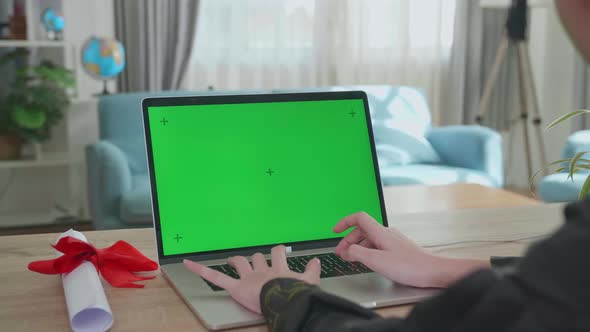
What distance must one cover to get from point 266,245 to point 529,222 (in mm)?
560

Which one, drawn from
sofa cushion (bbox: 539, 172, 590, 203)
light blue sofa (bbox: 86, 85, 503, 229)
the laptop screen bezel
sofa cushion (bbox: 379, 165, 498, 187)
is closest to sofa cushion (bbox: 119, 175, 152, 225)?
light blue sofa (bbox: 86, 85, 503, 229)

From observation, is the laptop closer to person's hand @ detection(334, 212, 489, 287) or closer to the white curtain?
person's hand @ detection(334, 212, 489, 287)

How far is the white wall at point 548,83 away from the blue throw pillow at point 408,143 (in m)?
1.55

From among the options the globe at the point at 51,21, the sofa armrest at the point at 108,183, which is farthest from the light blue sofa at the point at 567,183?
the globe at the point at 51,21

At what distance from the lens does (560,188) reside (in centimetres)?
322

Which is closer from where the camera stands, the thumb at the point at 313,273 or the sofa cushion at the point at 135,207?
the thumb at the point at 313,273

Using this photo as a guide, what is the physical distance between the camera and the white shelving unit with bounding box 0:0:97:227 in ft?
12.6

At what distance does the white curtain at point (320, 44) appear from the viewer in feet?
14.6

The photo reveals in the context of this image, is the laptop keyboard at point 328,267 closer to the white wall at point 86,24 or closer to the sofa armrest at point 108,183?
the sofa armrest at point 108,183

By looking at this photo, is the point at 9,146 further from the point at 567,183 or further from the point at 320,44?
the point at 567,183

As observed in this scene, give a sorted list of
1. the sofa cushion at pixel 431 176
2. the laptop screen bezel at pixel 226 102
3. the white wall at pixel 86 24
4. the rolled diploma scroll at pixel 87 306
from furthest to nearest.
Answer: the white wall at pixel 86 24, the sofa cushion at pixel 431 176, the laptop screen bezel at pixel 226 102, the rolled diploma scroll at pixel 87 306

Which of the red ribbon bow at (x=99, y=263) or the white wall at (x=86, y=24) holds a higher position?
the white wall at (x=86, y=24)

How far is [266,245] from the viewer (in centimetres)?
105

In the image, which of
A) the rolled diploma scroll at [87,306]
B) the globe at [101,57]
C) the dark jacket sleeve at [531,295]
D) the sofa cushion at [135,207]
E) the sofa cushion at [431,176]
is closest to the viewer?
the dark jacket sleeve at [531,295]
